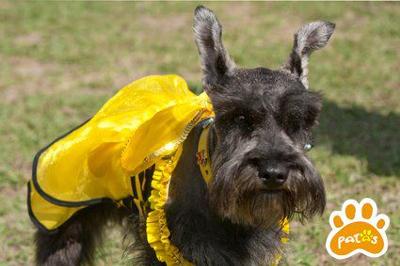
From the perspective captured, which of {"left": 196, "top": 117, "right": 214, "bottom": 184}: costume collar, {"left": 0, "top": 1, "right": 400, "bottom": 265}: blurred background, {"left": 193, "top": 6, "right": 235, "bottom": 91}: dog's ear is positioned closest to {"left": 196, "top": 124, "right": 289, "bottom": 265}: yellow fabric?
{"left": 196, "top": 117, "right": 214, "bottom": 184}: costume collar

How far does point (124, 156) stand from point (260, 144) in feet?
3.21

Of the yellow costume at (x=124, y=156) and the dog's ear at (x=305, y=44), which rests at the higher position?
the dog's ear at (x=305, y=44)

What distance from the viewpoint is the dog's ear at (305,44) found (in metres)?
3.96

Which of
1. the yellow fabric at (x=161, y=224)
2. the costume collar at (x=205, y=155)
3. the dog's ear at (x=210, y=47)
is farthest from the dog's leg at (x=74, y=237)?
the dog's ear at (x=210, y=47)

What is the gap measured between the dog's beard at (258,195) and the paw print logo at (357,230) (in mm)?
439

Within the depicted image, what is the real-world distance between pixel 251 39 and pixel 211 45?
7.38 m

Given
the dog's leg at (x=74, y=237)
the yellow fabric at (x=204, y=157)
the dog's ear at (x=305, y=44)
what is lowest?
the dog's leg at (x=74, y=237)

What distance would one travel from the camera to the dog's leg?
4.39m

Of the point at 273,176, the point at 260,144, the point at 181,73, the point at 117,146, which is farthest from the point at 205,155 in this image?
the point at 181,73

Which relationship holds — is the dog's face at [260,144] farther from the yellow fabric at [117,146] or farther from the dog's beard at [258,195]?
the yellow fabric at [117,146]

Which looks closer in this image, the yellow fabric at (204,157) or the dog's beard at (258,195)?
the dog's beard at (258,195)

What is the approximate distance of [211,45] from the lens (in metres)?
3.82

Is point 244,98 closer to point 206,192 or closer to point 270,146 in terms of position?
point 270,146

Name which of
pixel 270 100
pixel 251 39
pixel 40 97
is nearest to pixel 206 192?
pixel 270 100
